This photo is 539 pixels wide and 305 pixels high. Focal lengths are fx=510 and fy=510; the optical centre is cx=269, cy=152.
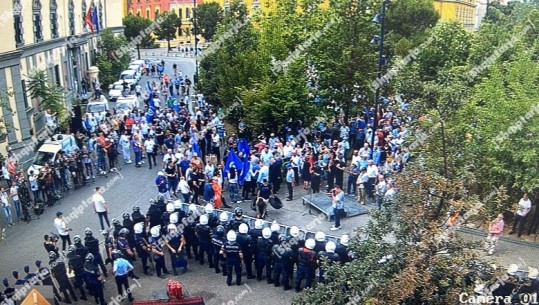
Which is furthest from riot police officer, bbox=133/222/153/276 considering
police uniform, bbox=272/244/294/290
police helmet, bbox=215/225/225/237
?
police uniform, bbox=272/244/294/290

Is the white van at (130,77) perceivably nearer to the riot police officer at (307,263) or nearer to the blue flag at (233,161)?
the blue flag at (233,161)

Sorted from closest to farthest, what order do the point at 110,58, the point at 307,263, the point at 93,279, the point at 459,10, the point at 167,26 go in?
the point at 93,279, the point at 307,263, the point at 110,58, the point at 167,26, the point at 459,10

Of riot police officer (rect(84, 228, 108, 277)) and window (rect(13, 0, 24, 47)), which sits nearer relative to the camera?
riot police officer (rect(84, 228, 108, 277))

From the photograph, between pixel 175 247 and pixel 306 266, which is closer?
pixel 306 266

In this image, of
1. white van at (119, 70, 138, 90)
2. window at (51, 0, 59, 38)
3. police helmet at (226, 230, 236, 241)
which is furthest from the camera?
white van at (119, 70, 138, 90)

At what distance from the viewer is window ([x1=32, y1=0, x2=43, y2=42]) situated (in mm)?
29359

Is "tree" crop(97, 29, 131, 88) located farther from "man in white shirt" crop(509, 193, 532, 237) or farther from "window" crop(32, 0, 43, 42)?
"man in white shirt" crop(509, 193, 532, 237)

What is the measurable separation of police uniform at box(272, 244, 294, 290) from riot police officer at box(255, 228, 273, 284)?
0.21m

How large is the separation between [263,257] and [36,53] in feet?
72.8

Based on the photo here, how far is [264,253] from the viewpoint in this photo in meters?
13.3

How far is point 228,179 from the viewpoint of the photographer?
19219 millimetres

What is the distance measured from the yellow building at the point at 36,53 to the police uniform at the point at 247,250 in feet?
31.4

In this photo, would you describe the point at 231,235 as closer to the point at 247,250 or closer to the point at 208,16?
the point at 247,250

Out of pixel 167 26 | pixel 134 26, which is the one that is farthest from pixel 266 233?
pixel 167 26
